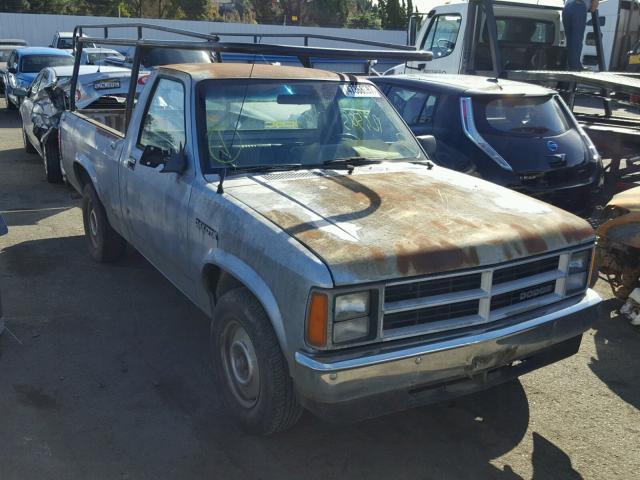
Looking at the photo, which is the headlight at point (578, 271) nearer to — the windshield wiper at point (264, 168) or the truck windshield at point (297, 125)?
the truck windshield at point (297, 125)

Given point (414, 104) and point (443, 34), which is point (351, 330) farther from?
point (443, 34)

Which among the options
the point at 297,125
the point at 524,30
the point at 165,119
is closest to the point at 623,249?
the point at 297,125

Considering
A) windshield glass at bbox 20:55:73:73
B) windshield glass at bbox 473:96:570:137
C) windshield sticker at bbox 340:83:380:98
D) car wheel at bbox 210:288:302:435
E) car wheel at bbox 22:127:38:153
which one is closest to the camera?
car wheel at bbox 210:288:302:435

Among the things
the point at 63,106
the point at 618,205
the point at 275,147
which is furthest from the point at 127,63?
the point at 618,205

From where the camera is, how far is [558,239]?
3.62 meters

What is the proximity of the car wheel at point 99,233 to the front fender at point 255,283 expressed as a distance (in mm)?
2790

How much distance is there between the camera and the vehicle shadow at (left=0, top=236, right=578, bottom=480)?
3.47 metres

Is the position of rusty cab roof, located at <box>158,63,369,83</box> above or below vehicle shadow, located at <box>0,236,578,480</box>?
above

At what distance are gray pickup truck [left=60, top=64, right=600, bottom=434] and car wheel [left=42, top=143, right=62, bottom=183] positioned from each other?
5.02 metres

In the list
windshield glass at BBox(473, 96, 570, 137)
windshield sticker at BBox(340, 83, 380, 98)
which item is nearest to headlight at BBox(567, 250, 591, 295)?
windshield sticker at BBox(340, 83, 380, 98)

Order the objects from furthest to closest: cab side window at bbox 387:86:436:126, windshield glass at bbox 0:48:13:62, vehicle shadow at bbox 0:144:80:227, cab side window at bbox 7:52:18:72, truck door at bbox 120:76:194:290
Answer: windshield glass at bbox 0:48:13:62 → cab side window at bbox 7:52:18:72 → vehicle shadow at bbox 0:144:80:227 → cab side window at bbox 387:86:436:126 → truck door at bbox 120:76:194:290

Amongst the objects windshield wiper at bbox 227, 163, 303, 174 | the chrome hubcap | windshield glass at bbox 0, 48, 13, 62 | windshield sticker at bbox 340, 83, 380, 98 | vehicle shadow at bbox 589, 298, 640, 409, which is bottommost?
vehicle shadow at bbox 589, 298, 640, 409

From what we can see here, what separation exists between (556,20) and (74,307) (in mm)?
10678

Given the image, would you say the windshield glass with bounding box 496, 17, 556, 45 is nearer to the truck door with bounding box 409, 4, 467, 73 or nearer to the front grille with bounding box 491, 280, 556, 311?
the truck door with bounding box 409, 4, 467, 73
